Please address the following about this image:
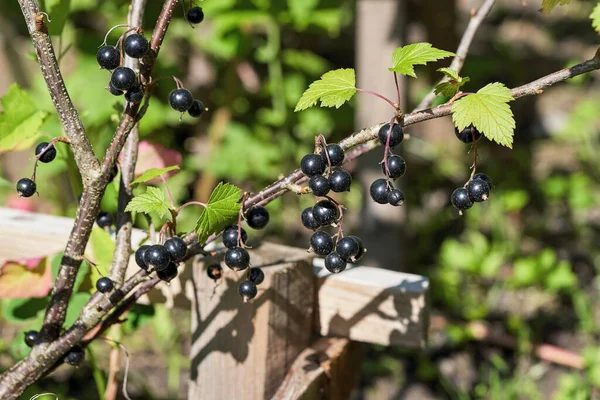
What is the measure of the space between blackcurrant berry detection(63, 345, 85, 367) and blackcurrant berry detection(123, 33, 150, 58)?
562 mm

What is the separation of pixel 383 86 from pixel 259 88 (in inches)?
43.4

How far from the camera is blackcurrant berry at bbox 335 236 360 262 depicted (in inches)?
36.2

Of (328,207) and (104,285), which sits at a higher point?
(328,207)

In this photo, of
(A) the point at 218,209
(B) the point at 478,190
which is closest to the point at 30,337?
(A) the point at 218,209

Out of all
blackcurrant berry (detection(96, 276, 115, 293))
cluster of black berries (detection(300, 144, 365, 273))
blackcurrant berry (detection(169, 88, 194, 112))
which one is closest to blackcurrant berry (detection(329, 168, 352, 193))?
cluster of black berries (detection(300, 144, 365, 273))

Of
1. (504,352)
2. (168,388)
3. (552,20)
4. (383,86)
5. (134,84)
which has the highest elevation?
(552,20)

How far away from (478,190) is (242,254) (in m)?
0.34

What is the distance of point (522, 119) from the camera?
439 cm

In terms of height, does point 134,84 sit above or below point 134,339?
above

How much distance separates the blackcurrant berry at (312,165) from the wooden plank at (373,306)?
1.45 ft

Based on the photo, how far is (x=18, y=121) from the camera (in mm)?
1294

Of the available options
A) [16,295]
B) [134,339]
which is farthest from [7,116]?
[134,339]

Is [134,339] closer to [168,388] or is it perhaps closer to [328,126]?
[168,388]

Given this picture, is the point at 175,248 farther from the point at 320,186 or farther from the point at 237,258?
the point at 320,186
